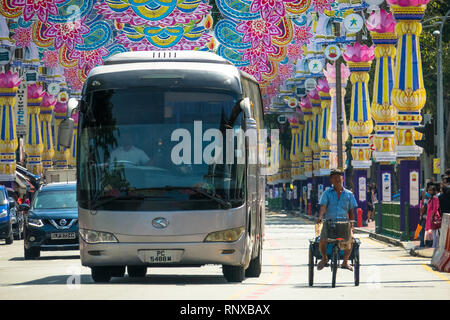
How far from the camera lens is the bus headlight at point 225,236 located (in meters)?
18.2

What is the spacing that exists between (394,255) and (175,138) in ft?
39.1

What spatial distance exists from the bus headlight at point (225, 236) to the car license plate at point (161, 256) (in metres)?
0.48

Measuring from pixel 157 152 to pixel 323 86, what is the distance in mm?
43063

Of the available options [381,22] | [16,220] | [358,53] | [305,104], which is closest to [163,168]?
[16,220]

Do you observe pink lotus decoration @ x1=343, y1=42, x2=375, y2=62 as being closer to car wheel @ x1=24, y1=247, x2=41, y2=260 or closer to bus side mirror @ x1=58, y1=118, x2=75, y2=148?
car wheel @ x1=24, y1=247, x2=41, y2=260

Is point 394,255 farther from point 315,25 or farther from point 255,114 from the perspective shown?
point 315,25

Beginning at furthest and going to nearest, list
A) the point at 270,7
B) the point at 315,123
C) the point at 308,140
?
1. the point at 308,140
2. the point at 315,123
3. the point at 270,7

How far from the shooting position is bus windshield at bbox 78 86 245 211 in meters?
18.1

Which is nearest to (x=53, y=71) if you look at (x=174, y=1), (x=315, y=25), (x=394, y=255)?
(x=315, y=25)

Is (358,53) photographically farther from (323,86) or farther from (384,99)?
(323,86)

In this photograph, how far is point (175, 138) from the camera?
1834cm

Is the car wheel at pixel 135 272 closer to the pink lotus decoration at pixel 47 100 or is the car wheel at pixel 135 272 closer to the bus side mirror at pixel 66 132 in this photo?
the bus side mirror at pixel 66 132

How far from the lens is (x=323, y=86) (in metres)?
60.7
